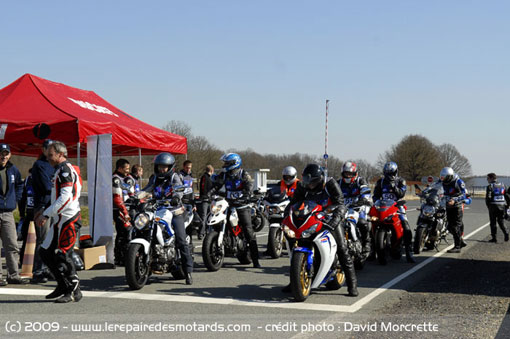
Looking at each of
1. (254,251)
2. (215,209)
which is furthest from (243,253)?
(215,209)

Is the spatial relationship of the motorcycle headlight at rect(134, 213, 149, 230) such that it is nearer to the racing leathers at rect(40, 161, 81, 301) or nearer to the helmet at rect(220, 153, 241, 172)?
the racing leathers at rect(40, 161, 81, 301)

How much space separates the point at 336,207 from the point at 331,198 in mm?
155

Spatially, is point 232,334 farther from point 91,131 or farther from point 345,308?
point 91,131

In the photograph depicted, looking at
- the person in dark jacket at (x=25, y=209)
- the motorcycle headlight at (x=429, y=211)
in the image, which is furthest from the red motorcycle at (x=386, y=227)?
the person in dark jacket at (x=25, y=209)

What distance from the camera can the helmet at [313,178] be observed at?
7508 mm

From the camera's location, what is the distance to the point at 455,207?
13234 millimetres

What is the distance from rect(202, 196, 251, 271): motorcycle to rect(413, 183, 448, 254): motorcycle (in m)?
4.21

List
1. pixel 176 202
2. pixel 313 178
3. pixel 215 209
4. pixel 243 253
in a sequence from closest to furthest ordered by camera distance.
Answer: pixel 313 178 → pixel 176 202 → pixel 215 209 → pixel 243 253

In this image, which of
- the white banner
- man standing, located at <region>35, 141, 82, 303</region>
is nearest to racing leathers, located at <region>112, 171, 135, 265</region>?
the white banner

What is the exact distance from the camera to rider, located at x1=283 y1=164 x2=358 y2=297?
7.44 m

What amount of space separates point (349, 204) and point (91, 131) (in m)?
5.30

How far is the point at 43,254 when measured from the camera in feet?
23.2

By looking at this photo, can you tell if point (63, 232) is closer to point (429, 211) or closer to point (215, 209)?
point (215, 209)

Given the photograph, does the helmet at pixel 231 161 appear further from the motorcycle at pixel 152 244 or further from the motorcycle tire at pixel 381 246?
the motorcycle tire at pixel 381 246
